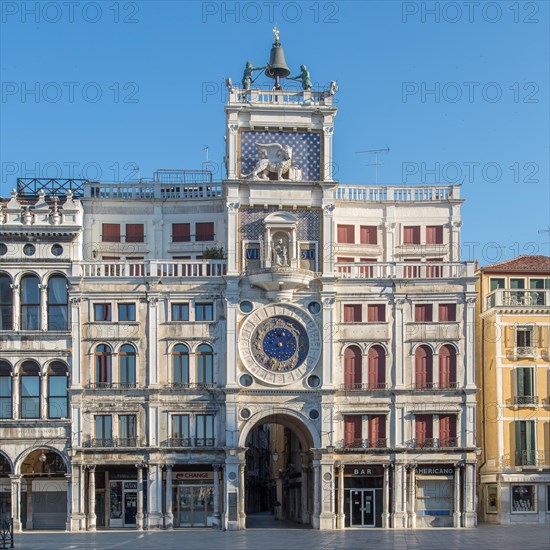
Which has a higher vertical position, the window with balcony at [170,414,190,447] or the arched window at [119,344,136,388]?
the arched window at [119,344,136,388]

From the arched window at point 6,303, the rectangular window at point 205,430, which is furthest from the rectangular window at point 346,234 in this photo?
the arched window at point 6,303

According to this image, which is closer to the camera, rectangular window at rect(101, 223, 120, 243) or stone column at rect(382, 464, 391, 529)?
stone column at rect(382, 464, 391, 529)

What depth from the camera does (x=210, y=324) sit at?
72750mm

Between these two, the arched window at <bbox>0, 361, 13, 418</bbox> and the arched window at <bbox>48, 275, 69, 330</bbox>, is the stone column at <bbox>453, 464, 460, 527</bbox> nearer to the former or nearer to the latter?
the arched window at <bbox>48, 275, 69, 330</bbox>

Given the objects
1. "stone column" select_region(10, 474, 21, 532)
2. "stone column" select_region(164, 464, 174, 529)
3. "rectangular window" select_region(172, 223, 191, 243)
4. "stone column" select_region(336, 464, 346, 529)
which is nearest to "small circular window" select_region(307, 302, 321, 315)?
"stone column" select_region(336, 464, 346, 529)


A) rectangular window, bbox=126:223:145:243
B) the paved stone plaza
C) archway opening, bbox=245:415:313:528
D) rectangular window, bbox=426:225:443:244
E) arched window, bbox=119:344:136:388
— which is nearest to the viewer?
the paved stone plaza

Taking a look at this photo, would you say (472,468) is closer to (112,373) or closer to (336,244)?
(336,244)

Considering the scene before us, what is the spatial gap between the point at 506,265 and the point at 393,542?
26.5m

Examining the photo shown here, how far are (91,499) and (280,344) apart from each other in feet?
47.8

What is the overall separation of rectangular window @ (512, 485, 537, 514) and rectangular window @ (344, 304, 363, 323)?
46.8 ft

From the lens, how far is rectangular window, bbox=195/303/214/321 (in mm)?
73000

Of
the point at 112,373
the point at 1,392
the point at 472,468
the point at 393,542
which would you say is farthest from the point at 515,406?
the point at 1,392

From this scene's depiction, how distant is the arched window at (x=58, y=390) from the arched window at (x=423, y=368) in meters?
21.2

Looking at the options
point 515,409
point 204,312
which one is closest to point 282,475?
point 515,409
